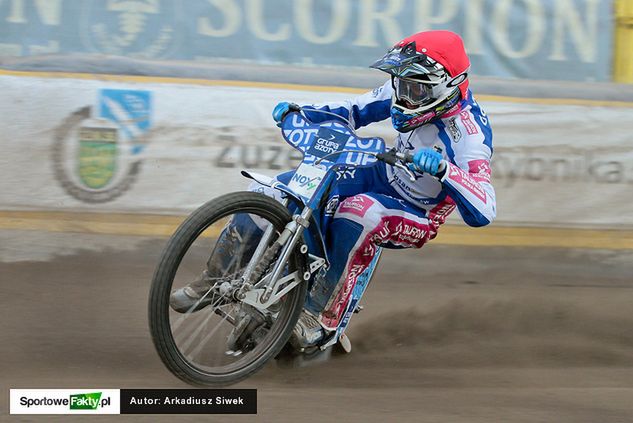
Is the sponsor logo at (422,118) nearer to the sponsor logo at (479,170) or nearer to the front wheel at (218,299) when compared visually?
the sponsor logo at (479,170)

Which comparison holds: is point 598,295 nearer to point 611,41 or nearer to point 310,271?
point 611,41

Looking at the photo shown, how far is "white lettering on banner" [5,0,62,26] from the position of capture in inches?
256

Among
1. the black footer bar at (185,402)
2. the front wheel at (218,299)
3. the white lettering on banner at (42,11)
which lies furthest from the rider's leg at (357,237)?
the white lettering on banner at (42,11)

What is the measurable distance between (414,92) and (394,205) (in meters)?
0.56

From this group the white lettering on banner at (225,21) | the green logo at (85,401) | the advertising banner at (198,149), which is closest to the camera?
the green logo at (85,401)

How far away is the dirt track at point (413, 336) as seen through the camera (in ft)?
13.1

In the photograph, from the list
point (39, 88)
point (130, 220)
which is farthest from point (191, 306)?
point (39, 88)

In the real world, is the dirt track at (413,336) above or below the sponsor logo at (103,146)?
below

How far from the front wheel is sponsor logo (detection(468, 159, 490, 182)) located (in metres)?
0.89

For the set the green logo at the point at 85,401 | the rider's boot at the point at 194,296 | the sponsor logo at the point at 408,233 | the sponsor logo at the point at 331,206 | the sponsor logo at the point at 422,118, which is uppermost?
the sponsor logo at the point at 422,118

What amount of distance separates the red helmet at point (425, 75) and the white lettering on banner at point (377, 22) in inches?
108

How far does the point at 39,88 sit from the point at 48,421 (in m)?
3.46

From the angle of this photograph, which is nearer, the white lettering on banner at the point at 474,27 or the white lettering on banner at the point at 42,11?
the white lettering on banner at the point at 42,11

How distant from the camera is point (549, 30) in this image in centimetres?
717
